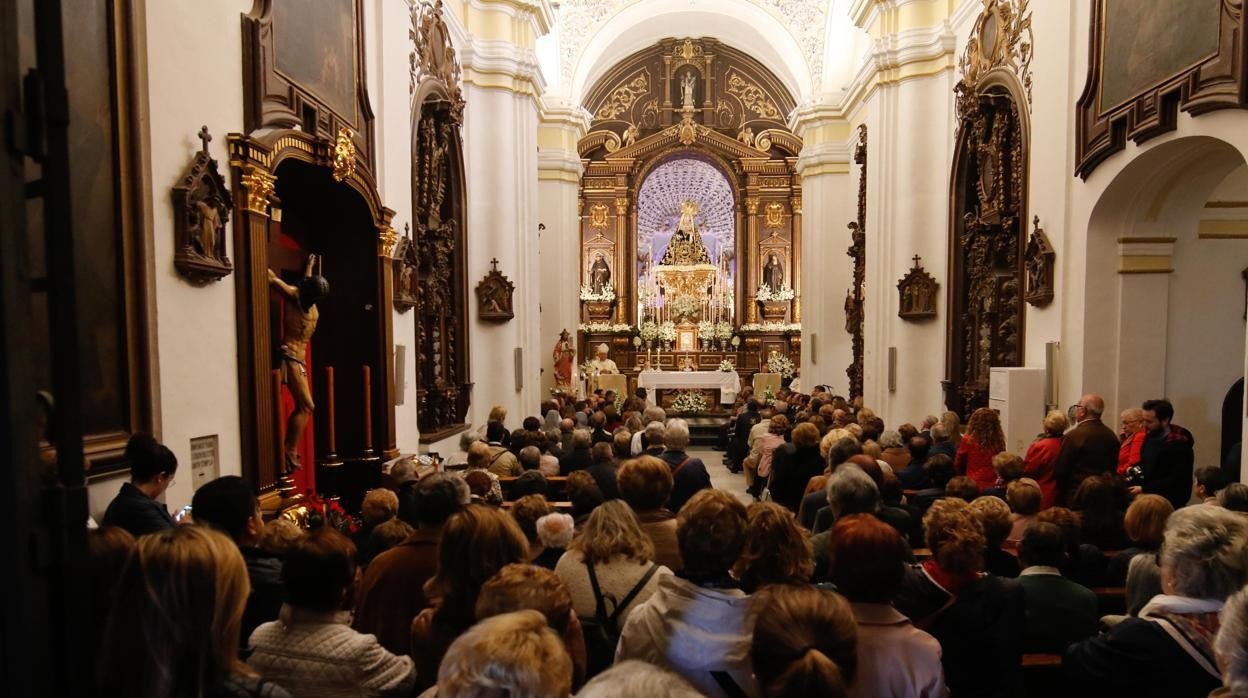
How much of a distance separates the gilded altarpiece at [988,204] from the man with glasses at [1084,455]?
3.36 m

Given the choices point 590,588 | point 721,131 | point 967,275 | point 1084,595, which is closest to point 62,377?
point 590,588

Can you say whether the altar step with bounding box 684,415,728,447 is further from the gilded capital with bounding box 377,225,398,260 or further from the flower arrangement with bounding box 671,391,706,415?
the gilded capital with bounding box 377,225,398,260

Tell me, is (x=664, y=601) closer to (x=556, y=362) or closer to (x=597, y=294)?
(x=556, y=362)

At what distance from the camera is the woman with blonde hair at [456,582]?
2.59m

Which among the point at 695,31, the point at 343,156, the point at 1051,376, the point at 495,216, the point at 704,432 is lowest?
the point at 704,432

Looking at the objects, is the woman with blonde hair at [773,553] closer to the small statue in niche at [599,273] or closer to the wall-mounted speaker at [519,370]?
the wall-mounted speaker at [519,370]

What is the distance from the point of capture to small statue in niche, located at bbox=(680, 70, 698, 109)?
25016 mm

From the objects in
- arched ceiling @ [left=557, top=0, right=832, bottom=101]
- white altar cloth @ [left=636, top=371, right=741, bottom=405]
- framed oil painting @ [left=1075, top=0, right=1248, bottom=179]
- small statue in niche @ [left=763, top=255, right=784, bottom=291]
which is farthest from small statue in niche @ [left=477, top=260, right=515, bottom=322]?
small statue in niche @ [left=763, top=255, right=784, bottom=291]

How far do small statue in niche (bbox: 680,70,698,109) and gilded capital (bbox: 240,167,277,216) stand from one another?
21.0 m

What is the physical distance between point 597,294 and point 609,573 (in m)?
22.7

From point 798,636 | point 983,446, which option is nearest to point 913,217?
point 983,446

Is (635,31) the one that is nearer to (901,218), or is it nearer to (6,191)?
(901,218)

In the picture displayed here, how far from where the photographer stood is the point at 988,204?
419 inches

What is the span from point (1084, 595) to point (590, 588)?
2.08 metres
